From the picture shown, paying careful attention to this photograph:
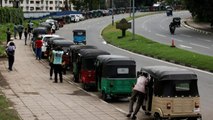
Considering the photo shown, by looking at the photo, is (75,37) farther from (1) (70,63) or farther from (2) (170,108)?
(2) (170,108)

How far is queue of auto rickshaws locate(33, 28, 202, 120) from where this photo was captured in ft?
48.1

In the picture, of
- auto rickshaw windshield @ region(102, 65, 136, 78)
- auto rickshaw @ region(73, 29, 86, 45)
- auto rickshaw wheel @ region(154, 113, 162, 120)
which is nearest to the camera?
auto rickshaw wheel @ region(154, 113, 162, 120)

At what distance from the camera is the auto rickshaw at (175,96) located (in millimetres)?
14570

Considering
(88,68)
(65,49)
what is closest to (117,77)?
(88,68)

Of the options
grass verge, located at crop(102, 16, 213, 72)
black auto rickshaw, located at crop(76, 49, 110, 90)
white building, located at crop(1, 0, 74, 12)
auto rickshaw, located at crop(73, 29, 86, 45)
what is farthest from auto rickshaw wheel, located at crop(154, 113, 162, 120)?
white building, located at crop(1, 0, 74, 12)

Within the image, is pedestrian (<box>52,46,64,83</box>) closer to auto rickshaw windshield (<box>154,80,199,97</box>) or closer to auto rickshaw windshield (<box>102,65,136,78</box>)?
auto rickshaw windshield (<box>102,65,136,78</box>)

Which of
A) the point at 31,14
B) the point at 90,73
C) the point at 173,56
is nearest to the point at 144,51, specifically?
the point at 173,56

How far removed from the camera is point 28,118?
14953 millimetres

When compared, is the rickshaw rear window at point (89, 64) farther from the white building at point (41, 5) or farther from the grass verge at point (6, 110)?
the white building at point (41, 5)

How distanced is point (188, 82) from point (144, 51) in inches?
1019

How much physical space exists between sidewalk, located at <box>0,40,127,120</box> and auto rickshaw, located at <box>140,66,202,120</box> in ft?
5.19

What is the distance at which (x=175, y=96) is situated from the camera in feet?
48.1

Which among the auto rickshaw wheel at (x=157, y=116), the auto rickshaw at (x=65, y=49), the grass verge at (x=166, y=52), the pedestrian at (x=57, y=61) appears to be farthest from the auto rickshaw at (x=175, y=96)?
the grass verge at (x=166, y=52)

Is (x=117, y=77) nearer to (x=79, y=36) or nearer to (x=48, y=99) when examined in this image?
(x=48, y=99)
